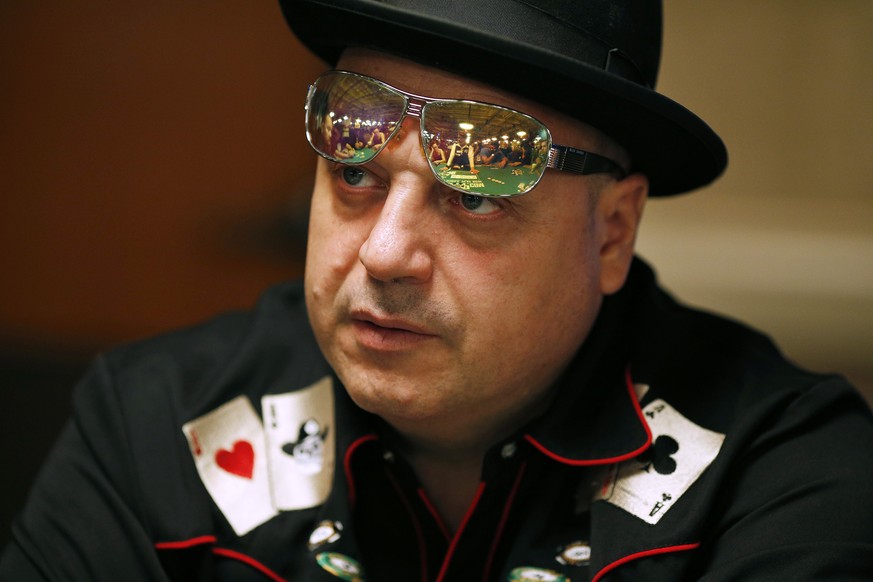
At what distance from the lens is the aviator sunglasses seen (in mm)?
1629

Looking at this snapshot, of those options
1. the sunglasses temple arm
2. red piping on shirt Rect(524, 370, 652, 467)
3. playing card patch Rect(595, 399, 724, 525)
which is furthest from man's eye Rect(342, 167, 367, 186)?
playing card patch Rect(595, 399, 724, 525)

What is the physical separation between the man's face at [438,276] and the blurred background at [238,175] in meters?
2.40

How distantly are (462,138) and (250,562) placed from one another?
84 cm

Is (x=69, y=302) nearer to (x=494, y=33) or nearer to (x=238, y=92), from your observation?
(x=238, y=92)

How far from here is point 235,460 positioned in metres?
1.97

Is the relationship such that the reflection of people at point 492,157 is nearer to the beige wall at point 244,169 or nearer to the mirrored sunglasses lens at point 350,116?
the mirrored sunglasses lens at point 350,116

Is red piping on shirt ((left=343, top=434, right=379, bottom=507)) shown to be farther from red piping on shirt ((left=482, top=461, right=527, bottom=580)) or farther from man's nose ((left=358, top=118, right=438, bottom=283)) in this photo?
man's nose ((left=358, top=118, right=438, bottom=283))

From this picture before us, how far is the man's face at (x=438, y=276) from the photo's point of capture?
1.66m

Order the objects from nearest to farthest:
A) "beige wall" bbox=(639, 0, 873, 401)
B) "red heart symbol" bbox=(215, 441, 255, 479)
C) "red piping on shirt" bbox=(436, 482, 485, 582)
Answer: "red piping on shirt" bbox=(436, 482, 485, 582) → "red heart symbol" bbox=(215, 441, 255, 479) → "beige wall" bbox=(639, 0, 873, 401)

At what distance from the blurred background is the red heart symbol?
6.80 feet

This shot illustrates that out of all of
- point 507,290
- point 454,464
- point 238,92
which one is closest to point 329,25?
point 507,290

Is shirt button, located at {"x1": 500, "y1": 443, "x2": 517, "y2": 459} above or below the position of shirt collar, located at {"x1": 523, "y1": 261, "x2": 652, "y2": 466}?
below

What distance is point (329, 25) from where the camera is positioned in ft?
5.72

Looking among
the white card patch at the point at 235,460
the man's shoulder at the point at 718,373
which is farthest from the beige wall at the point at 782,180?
the white card patch at the point at 235,460
